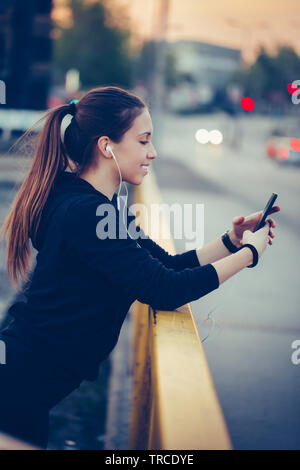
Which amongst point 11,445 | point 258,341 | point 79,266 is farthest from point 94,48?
point 11,445

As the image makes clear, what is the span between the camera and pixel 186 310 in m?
2.54

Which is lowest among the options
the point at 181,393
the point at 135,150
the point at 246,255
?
the point at 181,393

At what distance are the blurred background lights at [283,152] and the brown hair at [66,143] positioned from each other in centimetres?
2985

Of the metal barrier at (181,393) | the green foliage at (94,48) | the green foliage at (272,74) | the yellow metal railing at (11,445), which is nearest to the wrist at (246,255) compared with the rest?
the metal barrier at (181,393)

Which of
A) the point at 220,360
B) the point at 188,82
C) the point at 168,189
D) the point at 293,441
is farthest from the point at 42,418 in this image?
the point at 188,82

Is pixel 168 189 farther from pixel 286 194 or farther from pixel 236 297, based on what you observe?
pixel 236 297

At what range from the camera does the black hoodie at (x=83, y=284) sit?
2.05 meters

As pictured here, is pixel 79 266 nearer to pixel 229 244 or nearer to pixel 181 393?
pixel 181 393

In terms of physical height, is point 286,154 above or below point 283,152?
below

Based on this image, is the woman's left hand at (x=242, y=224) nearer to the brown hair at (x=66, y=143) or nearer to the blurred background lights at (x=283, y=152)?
the brown hair at (x=66, y=143)

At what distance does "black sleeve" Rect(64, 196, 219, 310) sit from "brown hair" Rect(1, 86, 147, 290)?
24 centimetres

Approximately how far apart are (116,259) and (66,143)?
53cm

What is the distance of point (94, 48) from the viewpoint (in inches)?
2484

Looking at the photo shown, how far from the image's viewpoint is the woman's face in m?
2.29
